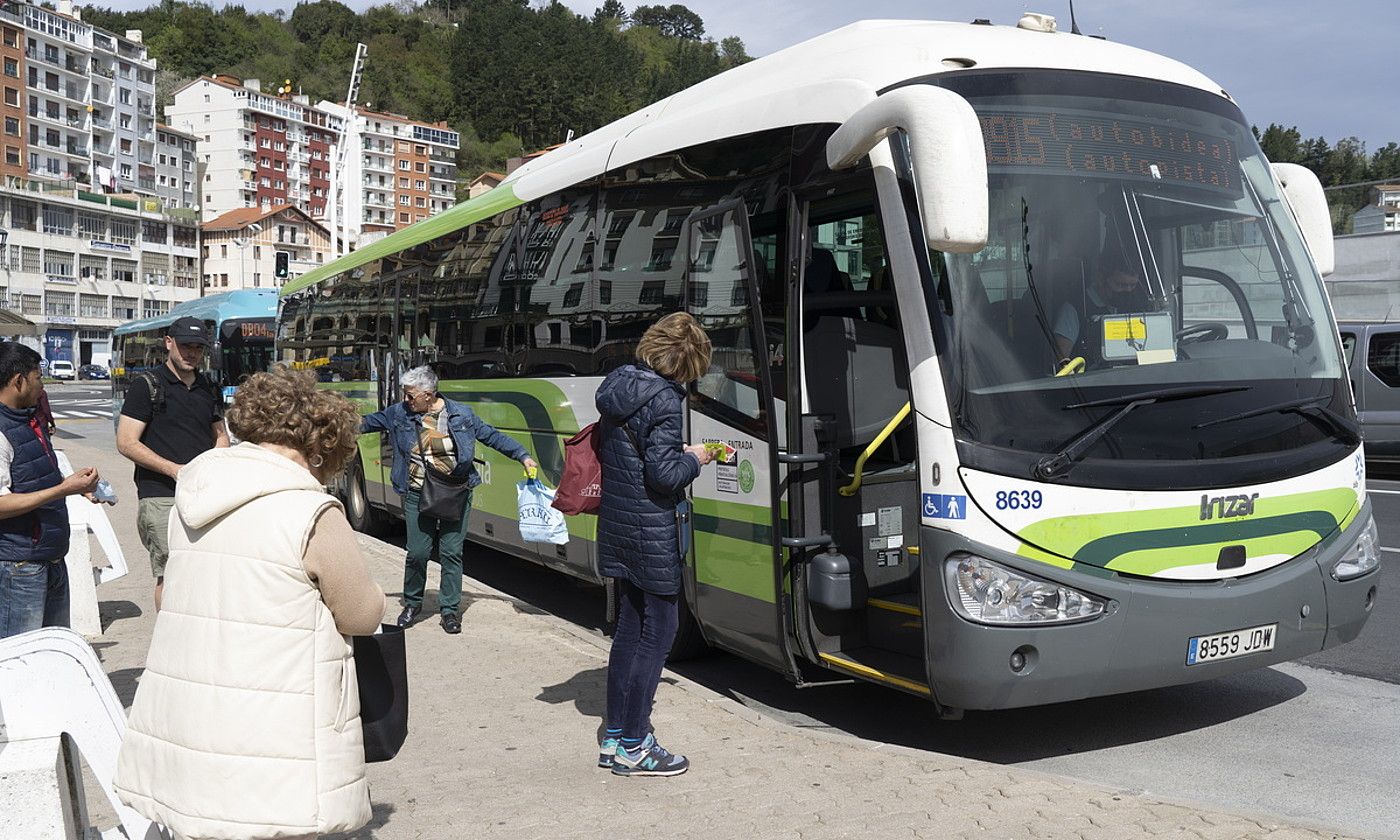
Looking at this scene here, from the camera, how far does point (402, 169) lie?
533 feet

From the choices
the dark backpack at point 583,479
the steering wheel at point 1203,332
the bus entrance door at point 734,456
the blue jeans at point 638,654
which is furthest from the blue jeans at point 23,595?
the steering wheel at point 1203,332

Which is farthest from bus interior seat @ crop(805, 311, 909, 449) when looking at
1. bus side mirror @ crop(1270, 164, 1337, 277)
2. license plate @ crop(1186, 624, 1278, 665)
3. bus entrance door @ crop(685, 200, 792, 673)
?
bus side mirror @ crop(1270, 164, 1337, 277)

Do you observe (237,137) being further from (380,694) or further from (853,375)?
(380,694)

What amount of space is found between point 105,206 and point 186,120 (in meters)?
37.6

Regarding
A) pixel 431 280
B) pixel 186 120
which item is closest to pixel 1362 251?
pixel 431 280

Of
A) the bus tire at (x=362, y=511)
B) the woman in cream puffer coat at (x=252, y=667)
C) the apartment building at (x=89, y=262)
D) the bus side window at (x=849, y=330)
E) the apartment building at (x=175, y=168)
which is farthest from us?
the apartment building at (x=175, y=168)

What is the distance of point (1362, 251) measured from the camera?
26719 millimetres

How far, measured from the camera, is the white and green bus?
5539mm

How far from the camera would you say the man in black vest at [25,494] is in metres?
5.75

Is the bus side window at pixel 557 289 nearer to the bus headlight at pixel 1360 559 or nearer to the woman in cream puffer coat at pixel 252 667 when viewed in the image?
the bus headlight at pixel 1360 559

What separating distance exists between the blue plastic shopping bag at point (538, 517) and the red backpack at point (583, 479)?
4.15ft

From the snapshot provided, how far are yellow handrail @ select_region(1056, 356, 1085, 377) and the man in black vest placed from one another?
4.33 meters

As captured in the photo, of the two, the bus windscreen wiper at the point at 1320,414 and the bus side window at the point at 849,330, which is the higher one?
the bus side window at the point at 849,330

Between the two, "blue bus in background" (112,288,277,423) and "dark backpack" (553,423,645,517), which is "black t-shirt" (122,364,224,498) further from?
"blue bus in background" (112,288,277,423)
